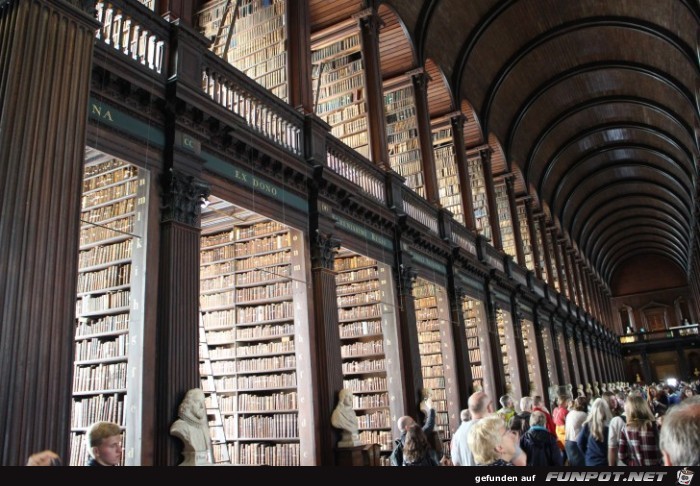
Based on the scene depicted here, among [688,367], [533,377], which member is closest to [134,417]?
[533,377]

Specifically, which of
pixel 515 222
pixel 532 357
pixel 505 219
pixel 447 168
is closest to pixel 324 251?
pixel 447 168

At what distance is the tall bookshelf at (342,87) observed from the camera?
970 centimetres

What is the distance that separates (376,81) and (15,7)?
6310mm

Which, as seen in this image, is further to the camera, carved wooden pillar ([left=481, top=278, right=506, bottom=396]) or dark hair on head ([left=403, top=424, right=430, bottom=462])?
carved wooden pillar ([left=481, top=278, right=506, bottom=396])

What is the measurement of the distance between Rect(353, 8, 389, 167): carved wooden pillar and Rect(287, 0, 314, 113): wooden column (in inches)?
74.5

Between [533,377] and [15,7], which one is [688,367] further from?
[15,7]

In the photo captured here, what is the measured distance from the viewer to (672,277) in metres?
40.3

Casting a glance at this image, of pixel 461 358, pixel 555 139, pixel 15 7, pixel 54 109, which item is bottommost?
pixel 461 358

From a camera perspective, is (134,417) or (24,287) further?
(134,417)

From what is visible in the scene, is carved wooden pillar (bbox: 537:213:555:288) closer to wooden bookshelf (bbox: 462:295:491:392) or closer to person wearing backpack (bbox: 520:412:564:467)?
wooden bookshelf (bbox: 462:295:491:392)

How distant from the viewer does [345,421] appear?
21.3ft

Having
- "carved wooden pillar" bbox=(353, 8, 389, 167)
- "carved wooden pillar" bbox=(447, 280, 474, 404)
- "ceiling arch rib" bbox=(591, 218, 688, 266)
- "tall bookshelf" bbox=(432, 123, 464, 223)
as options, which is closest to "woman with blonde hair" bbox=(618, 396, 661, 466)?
"carved wooden pillar" bbox=(353, 8, 389, 167)

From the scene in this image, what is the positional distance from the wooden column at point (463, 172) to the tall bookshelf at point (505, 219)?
457 centimetres

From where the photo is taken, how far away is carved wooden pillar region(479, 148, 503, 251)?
14.9 metres
